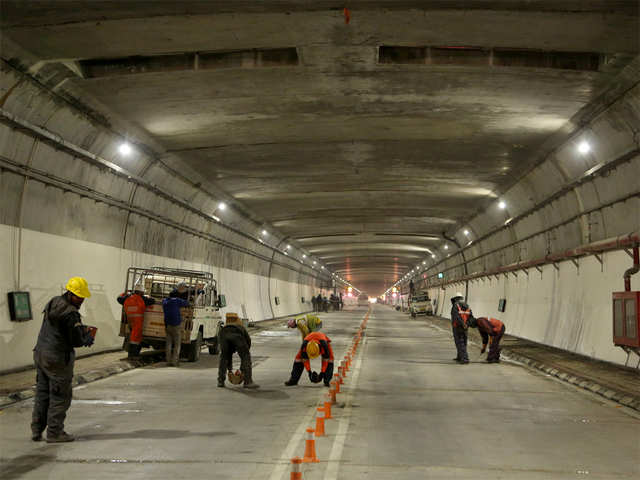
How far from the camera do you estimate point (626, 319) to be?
1498cm

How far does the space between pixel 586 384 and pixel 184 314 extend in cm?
973

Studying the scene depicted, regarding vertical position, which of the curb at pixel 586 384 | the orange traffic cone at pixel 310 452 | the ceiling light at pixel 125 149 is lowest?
the orange traffic cone at pixel 310 452

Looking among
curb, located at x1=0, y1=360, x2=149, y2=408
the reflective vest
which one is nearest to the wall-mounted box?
curb, located at x1=0, y1=360, x2=149, y2=408

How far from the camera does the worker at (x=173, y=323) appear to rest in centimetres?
1680

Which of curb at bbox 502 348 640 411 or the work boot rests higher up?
curb at bbox 502 348 640 411

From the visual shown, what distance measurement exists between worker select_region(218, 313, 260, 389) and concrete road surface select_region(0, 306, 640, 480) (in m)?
0.32

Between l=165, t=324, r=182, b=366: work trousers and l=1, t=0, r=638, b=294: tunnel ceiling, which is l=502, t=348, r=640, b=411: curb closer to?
l=1, t=0, r=638, b=294: tunnel ceiling

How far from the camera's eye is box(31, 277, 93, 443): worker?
833cm

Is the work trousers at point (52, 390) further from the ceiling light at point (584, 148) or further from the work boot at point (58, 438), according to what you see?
the ceiling light at point (584, 148)

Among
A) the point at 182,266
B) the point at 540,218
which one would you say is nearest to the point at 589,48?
the point at 540,218

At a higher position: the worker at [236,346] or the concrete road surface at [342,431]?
the worker at [236,346]

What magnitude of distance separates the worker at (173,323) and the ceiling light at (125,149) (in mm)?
4100

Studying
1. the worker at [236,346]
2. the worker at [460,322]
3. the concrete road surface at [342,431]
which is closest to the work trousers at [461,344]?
the worker at [460,322]

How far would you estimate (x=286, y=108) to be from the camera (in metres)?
16.1
